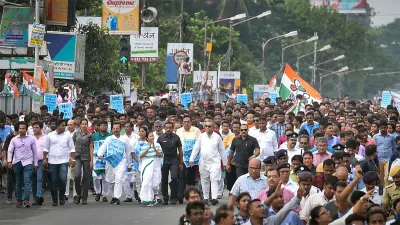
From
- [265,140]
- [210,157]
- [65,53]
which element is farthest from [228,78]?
[210,157]

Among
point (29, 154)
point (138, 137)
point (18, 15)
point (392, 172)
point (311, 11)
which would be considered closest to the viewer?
point (392, 172)

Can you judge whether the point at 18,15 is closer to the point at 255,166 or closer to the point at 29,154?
the point at 29,154

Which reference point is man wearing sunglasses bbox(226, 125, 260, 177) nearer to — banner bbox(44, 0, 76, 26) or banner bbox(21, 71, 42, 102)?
banner bbox(21, 71, 42, 102)

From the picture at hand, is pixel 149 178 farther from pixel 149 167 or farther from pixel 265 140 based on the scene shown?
pixel 265 140

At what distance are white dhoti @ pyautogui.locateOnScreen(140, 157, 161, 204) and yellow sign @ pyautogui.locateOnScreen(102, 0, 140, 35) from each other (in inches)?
742

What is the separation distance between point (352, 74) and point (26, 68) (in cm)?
11001

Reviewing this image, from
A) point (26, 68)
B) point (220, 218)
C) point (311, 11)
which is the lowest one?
point (220, 218)

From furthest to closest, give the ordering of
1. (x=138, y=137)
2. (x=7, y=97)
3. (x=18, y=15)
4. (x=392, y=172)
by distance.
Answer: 1. (x=18, y=15)
2. (x=7, y=97)
3. (x=138, y=137)
4. (x=392, y=172)

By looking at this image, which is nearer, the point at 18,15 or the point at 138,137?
the point at 138,137

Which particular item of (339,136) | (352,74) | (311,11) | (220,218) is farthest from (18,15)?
(352,74)

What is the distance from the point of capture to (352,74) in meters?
139

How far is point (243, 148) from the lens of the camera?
21.7m

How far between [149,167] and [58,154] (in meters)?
1.66

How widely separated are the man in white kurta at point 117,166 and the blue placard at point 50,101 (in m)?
5.83
